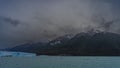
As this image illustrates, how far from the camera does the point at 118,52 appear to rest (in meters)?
198

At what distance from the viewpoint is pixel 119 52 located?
648 ft

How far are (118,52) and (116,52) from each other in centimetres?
180

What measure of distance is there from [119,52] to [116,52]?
290cm

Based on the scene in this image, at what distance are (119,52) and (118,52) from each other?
3.68 feet

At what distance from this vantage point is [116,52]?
19988cm
